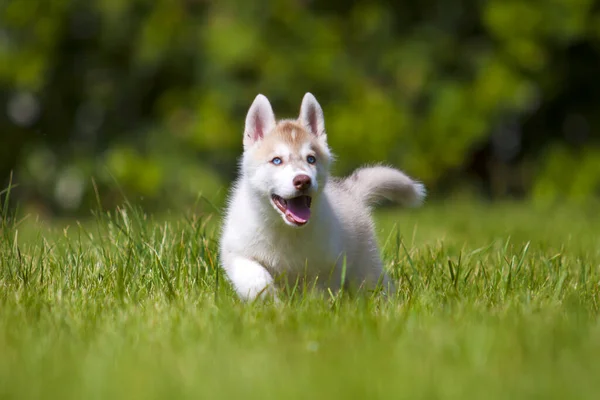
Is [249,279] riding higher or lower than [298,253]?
lower

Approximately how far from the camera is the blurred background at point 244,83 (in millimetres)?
9859

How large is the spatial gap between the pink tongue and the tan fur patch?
22 cm

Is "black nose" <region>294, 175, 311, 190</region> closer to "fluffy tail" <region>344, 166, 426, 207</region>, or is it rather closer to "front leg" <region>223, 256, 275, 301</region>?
"front leg" <region>223, 256, 275, 301</region>

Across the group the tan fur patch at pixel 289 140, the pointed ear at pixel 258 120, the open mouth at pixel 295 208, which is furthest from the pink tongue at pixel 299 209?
the pointed ear at pixel 258 120

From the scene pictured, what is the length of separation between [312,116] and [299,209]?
0.65 metres

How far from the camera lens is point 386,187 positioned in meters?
4.21

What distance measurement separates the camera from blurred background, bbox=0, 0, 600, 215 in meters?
9.86

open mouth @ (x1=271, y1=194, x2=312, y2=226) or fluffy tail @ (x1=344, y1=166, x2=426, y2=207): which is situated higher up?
fluffy tail @ (x1=344, y1=166, x2=426, y2=207)

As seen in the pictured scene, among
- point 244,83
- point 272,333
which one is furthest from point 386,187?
point 244,83

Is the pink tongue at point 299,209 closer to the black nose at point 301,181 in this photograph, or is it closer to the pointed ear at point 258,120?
the black nose at point 301,181

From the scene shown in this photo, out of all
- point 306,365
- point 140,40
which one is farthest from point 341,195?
point 140,40

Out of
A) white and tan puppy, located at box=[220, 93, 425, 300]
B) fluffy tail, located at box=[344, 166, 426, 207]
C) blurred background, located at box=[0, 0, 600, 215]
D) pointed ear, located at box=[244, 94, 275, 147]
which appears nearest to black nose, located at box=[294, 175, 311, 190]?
white and tan puppy, located at box=[220, 93, 425, 300]

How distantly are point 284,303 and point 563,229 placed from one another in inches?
173

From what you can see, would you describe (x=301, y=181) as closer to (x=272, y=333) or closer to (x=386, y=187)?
(x=272, y=333)
